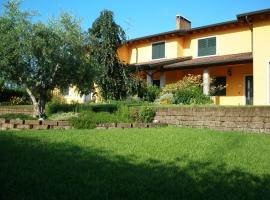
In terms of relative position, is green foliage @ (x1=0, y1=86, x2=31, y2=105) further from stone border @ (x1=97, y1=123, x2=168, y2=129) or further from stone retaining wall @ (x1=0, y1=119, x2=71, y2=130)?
stone border @ (x1=97, y1=123, x2=168, y2=129)

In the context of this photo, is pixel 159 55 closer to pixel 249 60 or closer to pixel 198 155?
pixel 249 60

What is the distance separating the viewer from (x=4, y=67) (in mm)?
12836

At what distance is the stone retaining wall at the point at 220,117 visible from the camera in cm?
1195

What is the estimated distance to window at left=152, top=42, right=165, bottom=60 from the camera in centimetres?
2762

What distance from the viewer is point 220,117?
12914mm

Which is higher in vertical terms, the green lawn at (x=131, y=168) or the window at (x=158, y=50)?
the window at (x=158, y=50)

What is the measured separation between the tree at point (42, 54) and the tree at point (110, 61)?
27.4 feet

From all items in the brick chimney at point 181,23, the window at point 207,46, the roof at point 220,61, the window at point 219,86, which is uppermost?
the brick chimney at point 181,23

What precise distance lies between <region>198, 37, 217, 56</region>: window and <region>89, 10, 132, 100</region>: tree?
5.51 metres

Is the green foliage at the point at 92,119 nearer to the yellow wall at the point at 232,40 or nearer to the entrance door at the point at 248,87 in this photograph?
the entrance door at the point at 248,87

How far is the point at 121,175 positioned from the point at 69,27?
10.4 metres

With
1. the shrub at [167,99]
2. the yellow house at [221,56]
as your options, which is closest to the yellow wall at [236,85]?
the yellow house at [221,56]

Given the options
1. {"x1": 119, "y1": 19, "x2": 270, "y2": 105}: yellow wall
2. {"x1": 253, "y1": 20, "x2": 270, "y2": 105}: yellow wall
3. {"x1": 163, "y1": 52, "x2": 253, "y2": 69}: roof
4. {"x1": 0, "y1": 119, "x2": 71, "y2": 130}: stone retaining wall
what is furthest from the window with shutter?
{"x1": 0, "y1": 119, "x2": 71, "y2": 130}: stone retaining wall

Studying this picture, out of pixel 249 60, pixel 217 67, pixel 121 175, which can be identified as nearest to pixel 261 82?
pixel 249 60
